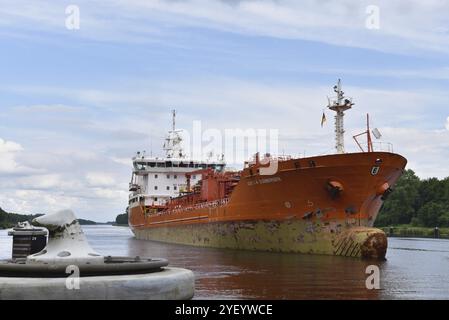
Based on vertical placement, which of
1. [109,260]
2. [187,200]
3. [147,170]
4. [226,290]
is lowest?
[226,290]

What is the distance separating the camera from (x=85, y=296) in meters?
8.15

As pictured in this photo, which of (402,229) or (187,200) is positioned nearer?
(187,200)

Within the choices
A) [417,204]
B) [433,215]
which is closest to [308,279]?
[433,215]

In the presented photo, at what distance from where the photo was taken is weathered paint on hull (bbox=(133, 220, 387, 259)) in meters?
22.6

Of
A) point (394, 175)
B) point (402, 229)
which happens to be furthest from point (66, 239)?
point (402, 229)

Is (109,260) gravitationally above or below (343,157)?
below

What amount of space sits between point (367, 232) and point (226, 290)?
11237 mm

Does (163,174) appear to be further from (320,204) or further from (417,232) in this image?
(417,232)

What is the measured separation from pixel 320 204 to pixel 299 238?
6.41ft

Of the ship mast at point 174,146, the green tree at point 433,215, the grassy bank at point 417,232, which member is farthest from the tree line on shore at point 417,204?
the ship mast at point 174,146

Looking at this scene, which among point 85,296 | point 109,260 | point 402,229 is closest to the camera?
point 85,296

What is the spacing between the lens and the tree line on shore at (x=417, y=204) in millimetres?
75125
